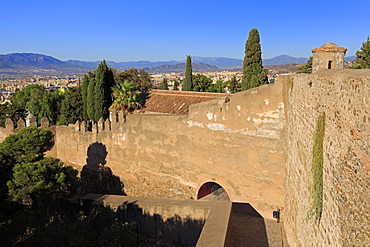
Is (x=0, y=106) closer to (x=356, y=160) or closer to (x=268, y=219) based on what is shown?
(x=268, y=219)

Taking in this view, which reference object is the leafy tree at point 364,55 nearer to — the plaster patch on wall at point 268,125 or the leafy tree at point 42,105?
the plaster patch on wall at point 268,125

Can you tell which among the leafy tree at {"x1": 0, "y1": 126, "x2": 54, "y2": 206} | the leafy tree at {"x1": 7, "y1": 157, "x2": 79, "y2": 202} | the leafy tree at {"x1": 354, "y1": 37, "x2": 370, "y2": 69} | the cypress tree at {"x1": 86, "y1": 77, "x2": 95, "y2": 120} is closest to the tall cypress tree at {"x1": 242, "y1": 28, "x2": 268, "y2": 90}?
the leafy tree at {"x1": 354, "y1": 37, "x2": 370, "y2": 69}

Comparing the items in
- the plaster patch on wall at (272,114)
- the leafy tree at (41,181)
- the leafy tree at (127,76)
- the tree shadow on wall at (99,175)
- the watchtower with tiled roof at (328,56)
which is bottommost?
the tree shadow on wall at (99,175)

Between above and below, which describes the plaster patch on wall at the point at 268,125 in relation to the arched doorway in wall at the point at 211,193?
above

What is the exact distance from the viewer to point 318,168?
21.7 feet

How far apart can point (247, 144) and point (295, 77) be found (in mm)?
3402

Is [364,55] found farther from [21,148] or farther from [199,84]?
[21,148]

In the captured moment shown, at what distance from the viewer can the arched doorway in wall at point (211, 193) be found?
14.1 metres

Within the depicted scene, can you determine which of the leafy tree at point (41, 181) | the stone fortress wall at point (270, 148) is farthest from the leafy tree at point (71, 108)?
the leafy tree at point (41, 181)

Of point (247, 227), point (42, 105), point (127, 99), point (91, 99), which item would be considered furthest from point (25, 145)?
point (42, 105)

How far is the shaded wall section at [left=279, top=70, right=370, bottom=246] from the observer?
4.58m

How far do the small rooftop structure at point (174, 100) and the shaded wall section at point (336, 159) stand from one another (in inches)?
532

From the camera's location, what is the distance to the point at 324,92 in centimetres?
664

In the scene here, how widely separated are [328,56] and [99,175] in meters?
12.3
